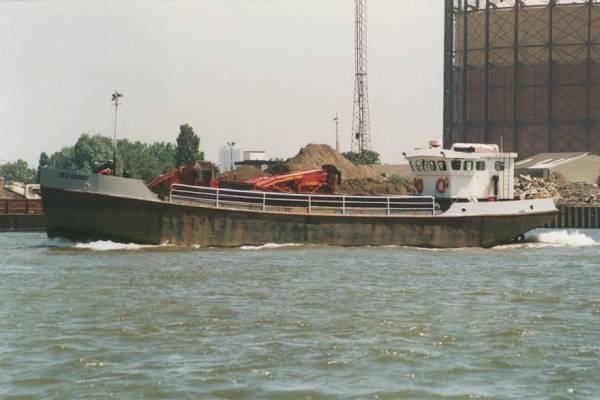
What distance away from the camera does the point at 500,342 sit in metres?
19.0

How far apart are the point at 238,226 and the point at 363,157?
3179 inches

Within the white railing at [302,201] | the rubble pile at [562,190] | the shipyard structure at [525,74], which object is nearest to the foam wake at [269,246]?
the white railing at [302,201]

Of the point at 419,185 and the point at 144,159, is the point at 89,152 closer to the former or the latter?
the point at 144,159

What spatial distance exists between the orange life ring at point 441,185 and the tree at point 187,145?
281 feet

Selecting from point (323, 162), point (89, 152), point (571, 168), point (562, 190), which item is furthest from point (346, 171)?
point (89, 152)

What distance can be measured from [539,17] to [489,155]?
79733 mm

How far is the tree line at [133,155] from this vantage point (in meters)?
131

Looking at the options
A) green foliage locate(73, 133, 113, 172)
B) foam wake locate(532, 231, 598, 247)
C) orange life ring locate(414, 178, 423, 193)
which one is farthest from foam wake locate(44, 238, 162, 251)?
green foliage locate(73, 133, 113, 172)

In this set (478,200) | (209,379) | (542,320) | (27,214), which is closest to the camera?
(209,379)

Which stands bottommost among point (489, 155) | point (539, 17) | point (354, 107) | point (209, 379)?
point (209, 379)

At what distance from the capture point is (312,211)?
144ft

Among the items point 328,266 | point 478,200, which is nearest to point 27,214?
point 478,200

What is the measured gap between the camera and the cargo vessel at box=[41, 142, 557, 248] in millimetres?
40375

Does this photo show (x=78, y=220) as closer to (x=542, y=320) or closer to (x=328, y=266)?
(x=328, y=266)
